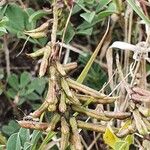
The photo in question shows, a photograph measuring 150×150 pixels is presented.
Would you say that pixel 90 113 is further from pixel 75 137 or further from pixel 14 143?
pixel 14 143

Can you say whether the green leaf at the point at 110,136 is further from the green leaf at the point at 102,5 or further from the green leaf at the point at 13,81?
the green leaf at the point at 13,81

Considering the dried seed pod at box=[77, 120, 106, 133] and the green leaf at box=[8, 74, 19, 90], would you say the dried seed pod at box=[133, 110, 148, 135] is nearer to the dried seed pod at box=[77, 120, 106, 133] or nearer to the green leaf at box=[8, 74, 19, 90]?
the dried seed pod at box=[77, 120, 106, 133]

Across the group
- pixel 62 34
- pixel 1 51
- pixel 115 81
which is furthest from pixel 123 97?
pixel 1 51

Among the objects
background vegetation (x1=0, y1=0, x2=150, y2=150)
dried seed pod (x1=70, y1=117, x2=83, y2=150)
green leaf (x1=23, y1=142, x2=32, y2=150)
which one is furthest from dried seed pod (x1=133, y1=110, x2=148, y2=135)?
green leaf (x1=23, y1=142, x2=32, y2=150)

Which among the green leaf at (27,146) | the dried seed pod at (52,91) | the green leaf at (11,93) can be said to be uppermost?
the dried seed pod at (52,91)

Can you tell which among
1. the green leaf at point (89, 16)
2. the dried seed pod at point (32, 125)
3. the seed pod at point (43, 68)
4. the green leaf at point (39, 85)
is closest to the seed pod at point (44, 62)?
the seed pod at point (43, 68)

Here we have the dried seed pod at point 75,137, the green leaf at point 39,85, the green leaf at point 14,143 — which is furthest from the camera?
the green leaf at point 39,85
